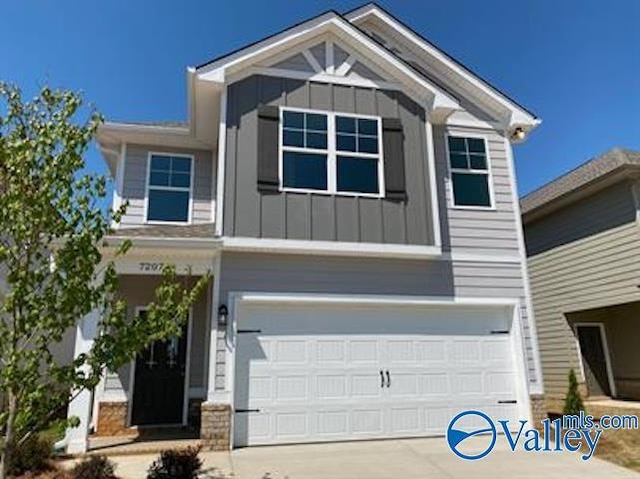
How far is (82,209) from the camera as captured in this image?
4.39 meters

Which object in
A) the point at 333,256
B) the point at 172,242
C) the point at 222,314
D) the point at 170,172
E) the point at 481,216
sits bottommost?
the point at 222,314

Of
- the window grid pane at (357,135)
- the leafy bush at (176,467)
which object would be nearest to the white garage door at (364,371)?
the leafy bush at (176,467)

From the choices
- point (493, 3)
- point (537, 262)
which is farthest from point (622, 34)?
point (537, 262)

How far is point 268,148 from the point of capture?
28.0ft

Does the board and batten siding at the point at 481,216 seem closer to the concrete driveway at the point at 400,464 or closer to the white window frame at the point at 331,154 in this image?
the white window frame at the point at 331,154

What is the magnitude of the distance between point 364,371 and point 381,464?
72.2 inches

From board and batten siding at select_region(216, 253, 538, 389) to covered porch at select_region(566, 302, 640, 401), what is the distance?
626 cm

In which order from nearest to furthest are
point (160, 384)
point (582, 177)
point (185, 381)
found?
point (160, 384), point (185, 381), point (582, 177)

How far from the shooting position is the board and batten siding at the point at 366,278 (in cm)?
808

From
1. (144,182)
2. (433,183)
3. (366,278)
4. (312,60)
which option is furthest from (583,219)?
(144,182)

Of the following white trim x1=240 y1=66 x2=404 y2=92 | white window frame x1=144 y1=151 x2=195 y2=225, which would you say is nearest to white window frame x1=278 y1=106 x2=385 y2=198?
white trim x1=240 y1=66 x2=404 y2=92

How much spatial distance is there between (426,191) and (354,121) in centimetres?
187

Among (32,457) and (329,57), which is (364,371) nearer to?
(32,457)

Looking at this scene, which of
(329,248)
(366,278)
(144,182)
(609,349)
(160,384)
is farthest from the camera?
(609,349)
